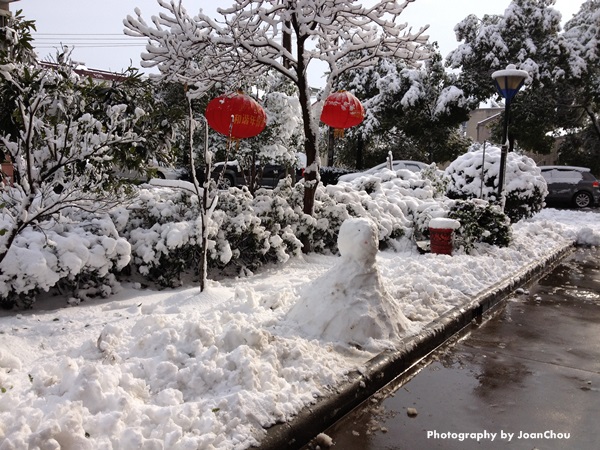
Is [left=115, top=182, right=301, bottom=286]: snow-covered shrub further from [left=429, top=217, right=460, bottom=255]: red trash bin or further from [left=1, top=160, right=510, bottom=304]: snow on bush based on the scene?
[left=429, top=217, right=460, bottom=255]: red trash bin

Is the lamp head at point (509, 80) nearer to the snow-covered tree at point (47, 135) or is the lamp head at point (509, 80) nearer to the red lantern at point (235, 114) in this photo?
the red lantern at point (235, 114)

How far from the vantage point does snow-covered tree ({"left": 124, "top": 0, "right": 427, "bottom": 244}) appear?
6668mm

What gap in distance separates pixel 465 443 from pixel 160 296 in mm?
3350

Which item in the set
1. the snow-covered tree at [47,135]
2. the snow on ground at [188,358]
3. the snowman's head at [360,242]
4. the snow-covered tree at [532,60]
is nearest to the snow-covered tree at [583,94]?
the snow-covered tree at [532,60]

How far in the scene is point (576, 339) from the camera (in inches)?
209

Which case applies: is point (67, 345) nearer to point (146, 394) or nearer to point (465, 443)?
point (146, 394)

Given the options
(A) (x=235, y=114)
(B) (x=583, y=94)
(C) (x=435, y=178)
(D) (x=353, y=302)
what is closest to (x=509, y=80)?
(C) (x=435, y=178)

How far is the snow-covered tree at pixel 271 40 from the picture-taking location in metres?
6.67

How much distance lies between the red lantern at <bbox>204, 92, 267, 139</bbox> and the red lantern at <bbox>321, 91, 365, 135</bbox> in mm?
1224

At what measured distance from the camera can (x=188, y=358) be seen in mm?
3482

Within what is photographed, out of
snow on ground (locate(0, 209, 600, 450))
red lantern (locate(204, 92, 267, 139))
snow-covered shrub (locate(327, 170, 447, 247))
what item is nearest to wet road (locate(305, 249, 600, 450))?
snow on ground (locate(0, 209, 600, 450))

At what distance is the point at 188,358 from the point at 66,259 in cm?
196

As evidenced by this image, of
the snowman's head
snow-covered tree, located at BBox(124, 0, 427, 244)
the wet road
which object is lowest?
the wet road

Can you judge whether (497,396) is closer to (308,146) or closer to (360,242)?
(360,242)
